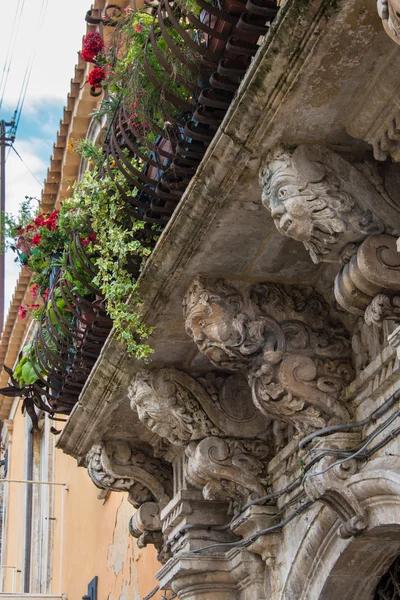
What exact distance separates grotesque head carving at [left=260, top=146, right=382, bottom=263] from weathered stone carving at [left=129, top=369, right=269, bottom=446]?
1965mm

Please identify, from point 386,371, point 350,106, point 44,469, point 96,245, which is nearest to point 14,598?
point 44,469

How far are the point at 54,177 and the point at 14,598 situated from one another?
4.25 meters

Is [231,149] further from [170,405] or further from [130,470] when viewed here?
[130,470]

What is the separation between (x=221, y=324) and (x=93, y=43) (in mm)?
1949

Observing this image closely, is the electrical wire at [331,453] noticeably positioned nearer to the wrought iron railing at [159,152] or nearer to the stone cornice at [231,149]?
the stone cornice at [231,149]

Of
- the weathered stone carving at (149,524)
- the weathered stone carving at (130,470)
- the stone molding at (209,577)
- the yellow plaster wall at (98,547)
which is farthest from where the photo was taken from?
the yellow plaster wall at (98,547)

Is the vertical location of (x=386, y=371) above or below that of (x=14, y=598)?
below

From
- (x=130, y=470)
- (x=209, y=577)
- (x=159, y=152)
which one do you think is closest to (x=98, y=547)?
(x=130, y=470)

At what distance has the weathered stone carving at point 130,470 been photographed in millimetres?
7148

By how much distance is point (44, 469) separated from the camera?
532 inches

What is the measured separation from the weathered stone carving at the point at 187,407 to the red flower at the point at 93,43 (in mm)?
1853

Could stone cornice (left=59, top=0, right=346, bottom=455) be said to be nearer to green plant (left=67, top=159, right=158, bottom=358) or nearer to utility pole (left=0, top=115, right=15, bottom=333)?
green plant (left=67, top=159, right=158, bottom=358)

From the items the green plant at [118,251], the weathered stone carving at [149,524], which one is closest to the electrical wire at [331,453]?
the green plant at [118,251]

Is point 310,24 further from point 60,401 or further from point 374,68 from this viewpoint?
point 60,401
